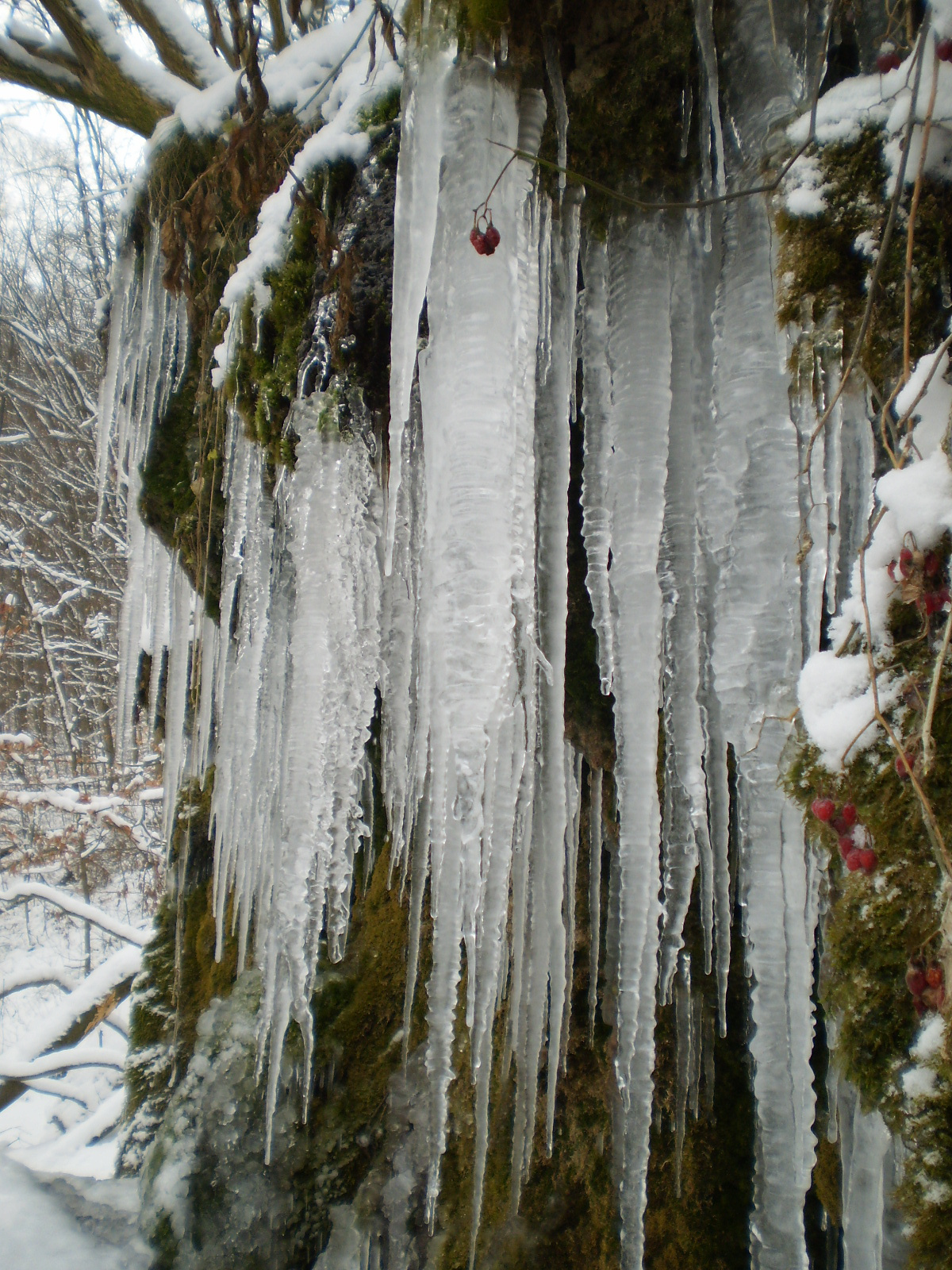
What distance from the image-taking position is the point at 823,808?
835 millimetres

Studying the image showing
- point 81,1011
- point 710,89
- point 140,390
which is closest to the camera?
point 710,89

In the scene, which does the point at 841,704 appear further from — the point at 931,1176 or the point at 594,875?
the point at 594,875

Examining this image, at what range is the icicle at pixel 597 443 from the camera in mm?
1430

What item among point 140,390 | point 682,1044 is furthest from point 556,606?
point 140,390

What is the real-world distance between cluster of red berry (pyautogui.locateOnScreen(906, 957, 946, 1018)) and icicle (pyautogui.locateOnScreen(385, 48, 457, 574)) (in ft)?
3.86

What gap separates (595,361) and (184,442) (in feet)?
6.64

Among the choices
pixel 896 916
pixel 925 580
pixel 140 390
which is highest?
pixel 140 390

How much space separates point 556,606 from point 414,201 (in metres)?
0.81

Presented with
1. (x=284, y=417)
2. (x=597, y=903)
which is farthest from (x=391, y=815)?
(x=284, y=417)

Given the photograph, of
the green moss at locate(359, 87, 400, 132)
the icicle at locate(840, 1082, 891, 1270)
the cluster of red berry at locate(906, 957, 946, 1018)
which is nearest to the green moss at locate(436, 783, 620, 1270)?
the icicle at locate(840, 1082, 891, 1270)

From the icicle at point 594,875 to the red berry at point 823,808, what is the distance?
48.8 inches

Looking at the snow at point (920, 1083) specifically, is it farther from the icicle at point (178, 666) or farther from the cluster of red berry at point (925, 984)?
the icicle at point (178, 666)

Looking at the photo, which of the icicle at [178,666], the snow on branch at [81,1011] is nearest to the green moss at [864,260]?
the icicle at [178,666]

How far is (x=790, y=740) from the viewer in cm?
100
